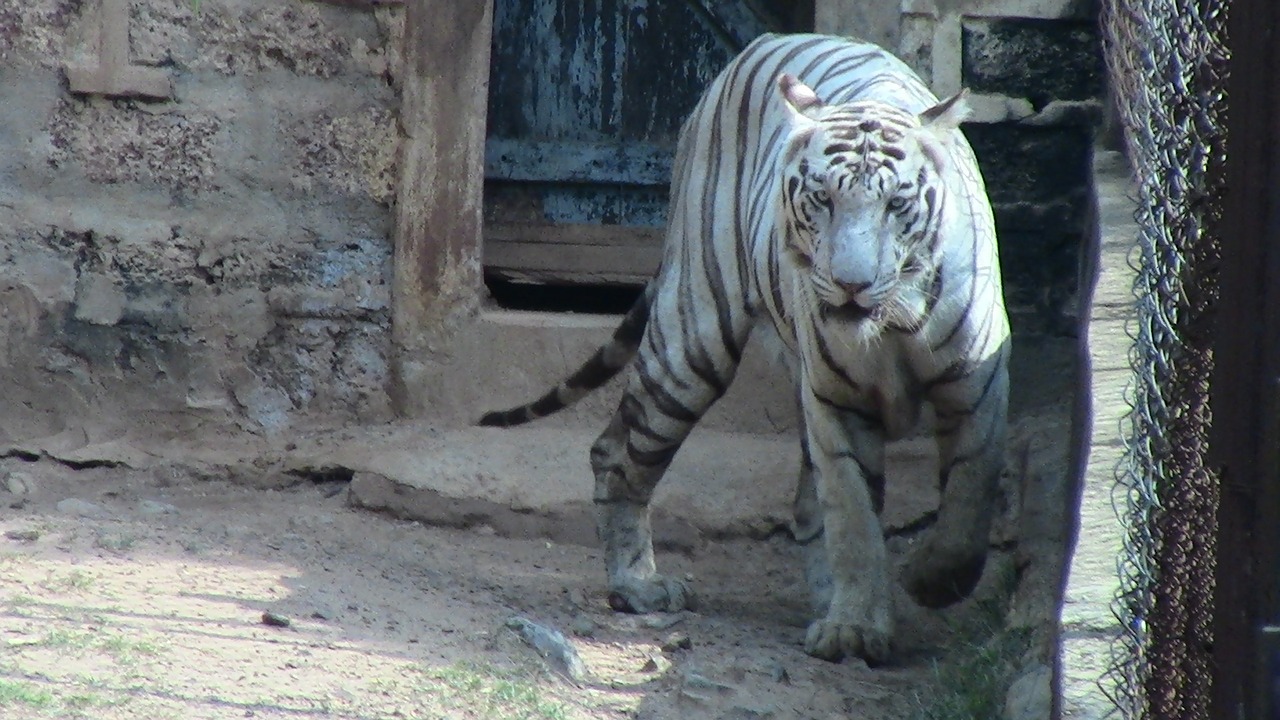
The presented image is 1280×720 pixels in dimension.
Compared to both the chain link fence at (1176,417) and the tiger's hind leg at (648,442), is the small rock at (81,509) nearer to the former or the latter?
the tiger's hind leg at (648,442)

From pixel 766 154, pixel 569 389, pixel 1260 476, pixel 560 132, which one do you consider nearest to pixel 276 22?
pixel 560 132

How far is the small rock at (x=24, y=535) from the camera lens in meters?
3.86

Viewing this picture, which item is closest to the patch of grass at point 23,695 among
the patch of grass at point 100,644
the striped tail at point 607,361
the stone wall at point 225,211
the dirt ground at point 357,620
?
the dirt ground at point 357,620

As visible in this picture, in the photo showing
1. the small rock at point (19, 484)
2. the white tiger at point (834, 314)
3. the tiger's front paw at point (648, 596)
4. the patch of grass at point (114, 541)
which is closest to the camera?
the white tiger at point (834, 314)

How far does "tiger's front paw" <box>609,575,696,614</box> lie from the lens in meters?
3.96

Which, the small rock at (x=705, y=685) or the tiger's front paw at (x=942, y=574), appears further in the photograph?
the tiger's front paw at (x=942, y=574)

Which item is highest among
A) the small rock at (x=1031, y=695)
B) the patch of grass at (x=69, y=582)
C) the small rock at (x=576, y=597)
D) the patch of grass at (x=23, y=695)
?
the small rock at (x=1031, y=695)

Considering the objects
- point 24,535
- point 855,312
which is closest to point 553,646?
point 855,312

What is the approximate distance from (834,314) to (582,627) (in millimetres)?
1001

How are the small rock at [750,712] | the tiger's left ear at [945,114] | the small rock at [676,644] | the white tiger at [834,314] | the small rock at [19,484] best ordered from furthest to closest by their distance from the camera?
the small rock at [19,484]
the small rock at [676,644]
the tiger's left ear at [945,114]
the white tiger at [834,314]
the small rock at [750,712]

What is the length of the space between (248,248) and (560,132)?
113 cm

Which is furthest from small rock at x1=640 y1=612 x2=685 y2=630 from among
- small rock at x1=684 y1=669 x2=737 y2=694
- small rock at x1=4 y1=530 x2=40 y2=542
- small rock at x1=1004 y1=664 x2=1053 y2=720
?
small rock at x1=4 y1=530 x2=40 y2=542

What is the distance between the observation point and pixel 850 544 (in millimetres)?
3559

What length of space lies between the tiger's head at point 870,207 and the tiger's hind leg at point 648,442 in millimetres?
708
